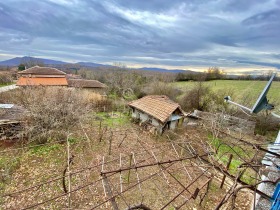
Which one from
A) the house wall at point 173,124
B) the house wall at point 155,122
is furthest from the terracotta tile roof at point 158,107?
the house wall at point 173,124

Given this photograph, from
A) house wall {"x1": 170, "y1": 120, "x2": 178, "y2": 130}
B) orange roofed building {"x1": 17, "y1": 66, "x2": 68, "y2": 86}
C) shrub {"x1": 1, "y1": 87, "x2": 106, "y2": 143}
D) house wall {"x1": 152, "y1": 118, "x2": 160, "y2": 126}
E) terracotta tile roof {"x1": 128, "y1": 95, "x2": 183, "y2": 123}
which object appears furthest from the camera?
orange roofed building {"x1": 17, "y1": 66, "x2": 68, "y2": 86}

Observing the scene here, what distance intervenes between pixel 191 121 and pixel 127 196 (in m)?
14.6

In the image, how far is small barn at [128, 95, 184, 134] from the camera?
1603 cm

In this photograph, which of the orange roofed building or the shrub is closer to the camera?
the shrub

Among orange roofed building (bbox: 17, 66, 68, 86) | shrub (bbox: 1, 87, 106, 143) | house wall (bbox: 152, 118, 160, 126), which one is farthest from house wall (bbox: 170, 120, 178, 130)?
orange roofed building (bbox: 17, 66, 68, 86)

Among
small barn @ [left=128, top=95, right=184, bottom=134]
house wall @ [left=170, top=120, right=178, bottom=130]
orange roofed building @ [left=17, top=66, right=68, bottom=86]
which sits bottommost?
house wall @ [left=170, top=120, right=178, bottom=130]

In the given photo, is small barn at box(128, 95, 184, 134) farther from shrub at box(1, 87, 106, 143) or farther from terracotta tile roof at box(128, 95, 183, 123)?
shrub at box(1, 87, 106, 143)

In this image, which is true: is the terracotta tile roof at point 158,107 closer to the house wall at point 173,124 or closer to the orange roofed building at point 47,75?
the house wall at point 173,124

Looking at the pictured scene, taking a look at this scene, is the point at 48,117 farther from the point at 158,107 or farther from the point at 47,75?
the point at 47,75

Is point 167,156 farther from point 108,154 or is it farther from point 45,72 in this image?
point 45,72

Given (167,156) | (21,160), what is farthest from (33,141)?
(167,156)

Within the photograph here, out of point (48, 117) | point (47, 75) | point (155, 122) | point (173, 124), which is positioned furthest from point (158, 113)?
point (47, 75)

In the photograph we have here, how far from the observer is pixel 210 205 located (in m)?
8.00

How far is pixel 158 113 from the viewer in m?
16.6
